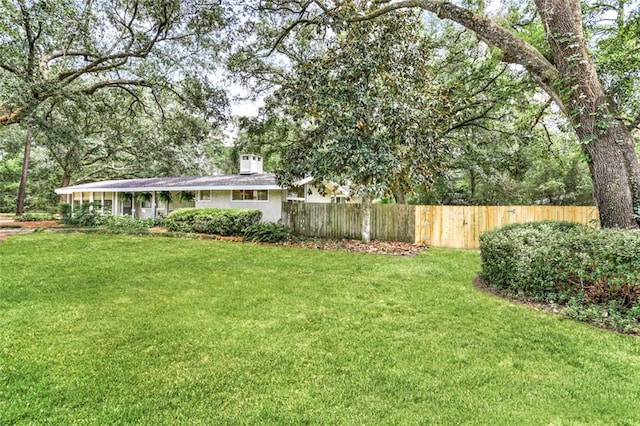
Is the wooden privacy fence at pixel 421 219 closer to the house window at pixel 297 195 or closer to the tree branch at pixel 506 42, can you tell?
the house window at pixel 297 195

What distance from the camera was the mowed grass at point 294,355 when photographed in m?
2.46

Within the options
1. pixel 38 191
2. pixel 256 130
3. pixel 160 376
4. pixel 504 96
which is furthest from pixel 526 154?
pixel 38 191

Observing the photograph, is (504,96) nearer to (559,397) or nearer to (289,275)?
(289,275)

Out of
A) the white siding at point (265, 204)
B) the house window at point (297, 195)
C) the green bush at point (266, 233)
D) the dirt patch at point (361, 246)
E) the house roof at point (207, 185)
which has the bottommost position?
the dirt patch at point (361, 246)

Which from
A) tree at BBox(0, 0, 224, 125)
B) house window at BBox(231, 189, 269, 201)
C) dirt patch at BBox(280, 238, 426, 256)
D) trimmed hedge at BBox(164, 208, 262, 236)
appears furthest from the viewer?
house window at BBox(231, 189, 269, 201)

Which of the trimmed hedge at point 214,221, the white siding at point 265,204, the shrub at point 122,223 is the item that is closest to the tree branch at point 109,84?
the trimmed hedge at point 214,221

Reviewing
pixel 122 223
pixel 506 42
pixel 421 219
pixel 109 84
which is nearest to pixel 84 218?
pixel 122 223

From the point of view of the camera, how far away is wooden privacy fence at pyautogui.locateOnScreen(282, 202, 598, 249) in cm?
1059

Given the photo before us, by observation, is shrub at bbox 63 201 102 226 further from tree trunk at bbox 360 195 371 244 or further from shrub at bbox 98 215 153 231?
tree trunk at bbox 360 195 371 244

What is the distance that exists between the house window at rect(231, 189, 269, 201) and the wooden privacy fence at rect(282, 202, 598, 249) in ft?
6.38

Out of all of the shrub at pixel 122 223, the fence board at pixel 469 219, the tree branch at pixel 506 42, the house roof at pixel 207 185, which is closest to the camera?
the tree branch at pixel 506 42

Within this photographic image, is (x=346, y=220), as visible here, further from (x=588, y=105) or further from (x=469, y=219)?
(x=588, y=105)

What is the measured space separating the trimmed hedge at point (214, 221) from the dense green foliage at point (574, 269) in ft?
30.8

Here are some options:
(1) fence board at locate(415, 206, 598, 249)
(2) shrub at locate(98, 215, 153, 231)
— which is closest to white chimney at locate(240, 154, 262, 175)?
(2) shrub at locate(98, 215, 153, 231)
